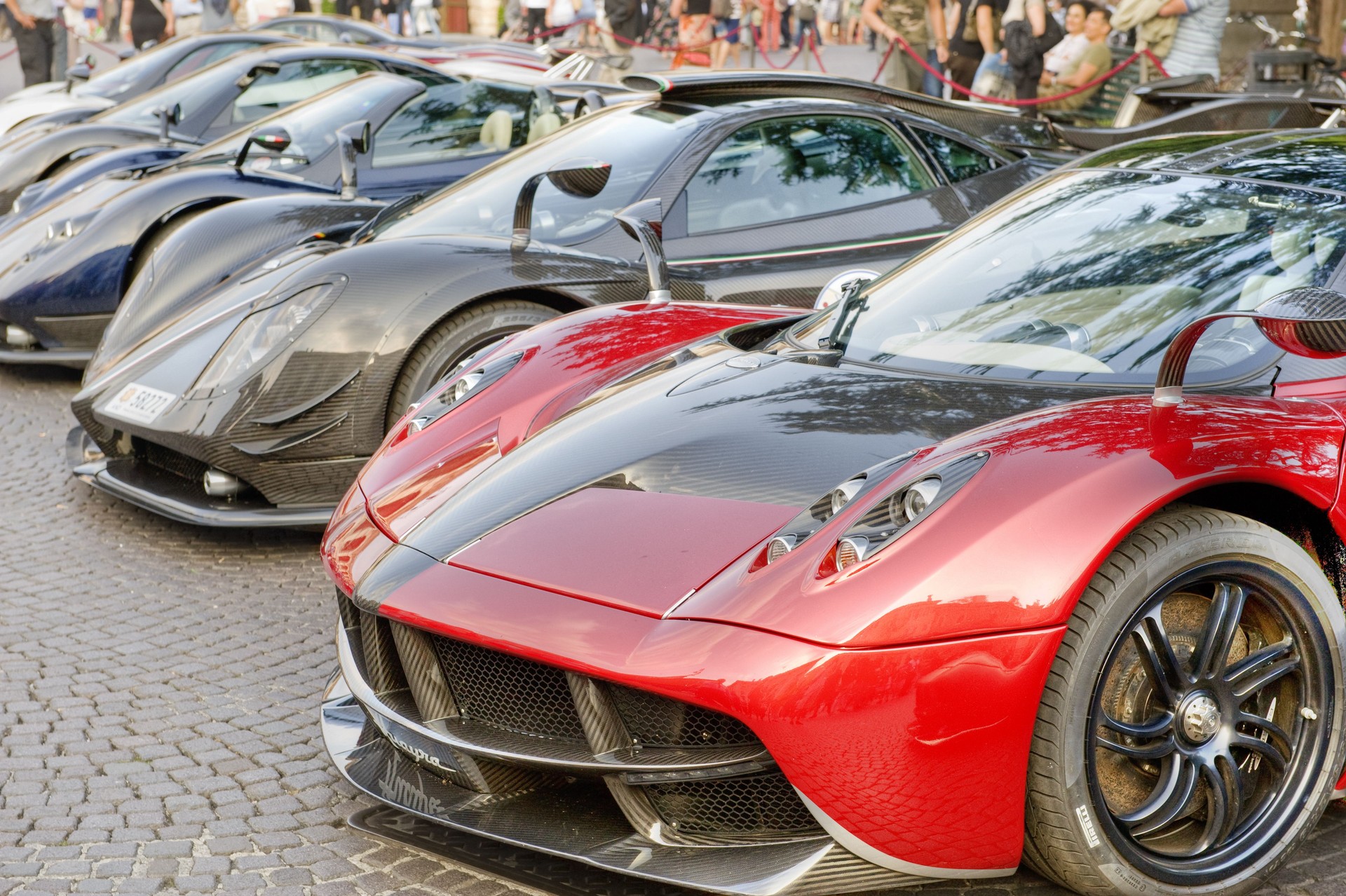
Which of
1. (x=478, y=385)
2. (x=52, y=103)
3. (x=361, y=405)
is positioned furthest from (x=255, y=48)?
(x=478, y=385)

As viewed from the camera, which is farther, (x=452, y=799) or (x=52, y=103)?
(x=52, y=103)

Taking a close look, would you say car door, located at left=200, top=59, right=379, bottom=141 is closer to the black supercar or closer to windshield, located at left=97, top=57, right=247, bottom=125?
→ windshield, located at left=97, top=57, right=247, bottom=125

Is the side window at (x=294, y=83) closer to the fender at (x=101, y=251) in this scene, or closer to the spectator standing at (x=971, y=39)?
the fender at (x=101, y=251)

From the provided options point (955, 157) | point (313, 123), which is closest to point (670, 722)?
point (955, 157)

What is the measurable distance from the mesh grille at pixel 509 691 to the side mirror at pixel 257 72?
25.3 ft

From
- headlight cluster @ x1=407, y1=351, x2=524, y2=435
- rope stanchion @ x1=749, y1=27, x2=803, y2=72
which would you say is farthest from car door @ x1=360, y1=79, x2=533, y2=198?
rope stanchion @ x1=749, y1=27, x2=803, y2=72

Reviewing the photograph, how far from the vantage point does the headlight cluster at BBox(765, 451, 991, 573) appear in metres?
2.48

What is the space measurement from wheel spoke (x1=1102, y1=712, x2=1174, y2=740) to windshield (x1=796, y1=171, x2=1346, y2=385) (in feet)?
2.34

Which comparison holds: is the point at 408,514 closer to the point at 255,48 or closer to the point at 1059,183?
the point at 1059,183

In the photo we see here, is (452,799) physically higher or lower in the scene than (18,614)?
higher

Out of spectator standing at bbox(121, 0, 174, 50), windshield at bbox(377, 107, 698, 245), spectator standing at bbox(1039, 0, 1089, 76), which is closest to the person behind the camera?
windshield at bbox(377, 107, 698, 245)

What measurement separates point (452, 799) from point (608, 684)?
463 millimetres

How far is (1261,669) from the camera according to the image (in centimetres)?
272

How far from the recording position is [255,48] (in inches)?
421
